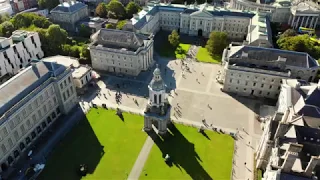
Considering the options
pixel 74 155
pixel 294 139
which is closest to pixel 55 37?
pixel 74 155

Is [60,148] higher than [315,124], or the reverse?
[315,124]

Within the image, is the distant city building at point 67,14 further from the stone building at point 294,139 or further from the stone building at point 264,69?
the stone building at point 294,139

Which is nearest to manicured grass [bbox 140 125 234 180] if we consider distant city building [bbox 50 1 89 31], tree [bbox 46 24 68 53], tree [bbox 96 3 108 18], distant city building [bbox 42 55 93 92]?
distant city building [bbox 42 55 93 92]

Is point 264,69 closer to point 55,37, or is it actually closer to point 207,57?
point 207,57

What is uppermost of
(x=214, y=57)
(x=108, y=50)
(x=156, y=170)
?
(x=108, y=50)

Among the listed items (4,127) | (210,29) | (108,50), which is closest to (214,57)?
(210,29)

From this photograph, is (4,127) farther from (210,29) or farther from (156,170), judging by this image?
(210,29)
